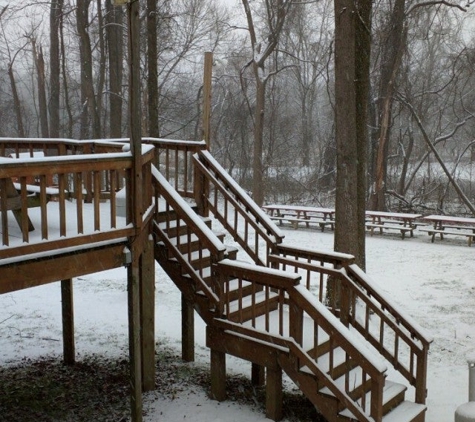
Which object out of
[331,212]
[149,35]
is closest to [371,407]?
[149,35]

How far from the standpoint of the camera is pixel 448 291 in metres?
11.9

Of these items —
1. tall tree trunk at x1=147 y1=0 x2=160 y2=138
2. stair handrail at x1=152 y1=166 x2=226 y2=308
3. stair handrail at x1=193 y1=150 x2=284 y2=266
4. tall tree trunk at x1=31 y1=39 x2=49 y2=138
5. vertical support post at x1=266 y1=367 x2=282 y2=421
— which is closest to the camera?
vertical support post at x1=266 y1=367 x2=282 y2=421

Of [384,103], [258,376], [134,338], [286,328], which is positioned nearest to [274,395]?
[286,328]

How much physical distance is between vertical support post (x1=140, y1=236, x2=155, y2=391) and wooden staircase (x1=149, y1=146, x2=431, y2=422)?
319mm

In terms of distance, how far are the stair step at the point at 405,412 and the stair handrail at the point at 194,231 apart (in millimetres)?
2289

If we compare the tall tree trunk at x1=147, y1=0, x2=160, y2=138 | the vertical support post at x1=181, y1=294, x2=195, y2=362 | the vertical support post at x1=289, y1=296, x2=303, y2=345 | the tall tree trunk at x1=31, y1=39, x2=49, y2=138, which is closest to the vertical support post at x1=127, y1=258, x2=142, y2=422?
the vertical support post at x1=289, y1=296, x2=303, y2=345

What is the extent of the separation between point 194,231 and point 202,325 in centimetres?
392

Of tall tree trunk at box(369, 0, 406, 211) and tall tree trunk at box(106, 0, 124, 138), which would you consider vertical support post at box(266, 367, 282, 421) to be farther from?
tall tree trunk at box(369, 0, 406, 211)

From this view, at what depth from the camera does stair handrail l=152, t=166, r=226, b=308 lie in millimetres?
6625

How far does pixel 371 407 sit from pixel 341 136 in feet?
16.2

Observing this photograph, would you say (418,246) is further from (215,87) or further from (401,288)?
(215,87)

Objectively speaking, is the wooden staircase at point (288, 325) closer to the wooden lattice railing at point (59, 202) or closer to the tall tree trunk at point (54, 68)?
the wooden lattice railing at point (59, 202)

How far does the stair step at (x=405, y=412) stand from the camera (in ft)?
19.4

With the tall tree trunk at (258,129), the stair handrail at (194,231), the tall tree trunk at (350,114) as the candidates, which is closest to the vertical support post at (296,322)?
the stair handrail at (194,231)
